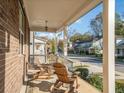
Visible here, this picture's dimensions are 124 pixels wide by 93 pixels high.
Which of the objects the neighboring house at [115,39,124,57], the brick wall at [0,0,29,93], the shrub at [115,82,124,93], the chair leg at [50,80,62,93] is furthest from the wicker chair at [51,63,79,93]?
the brick wall at [0,0,29,93]

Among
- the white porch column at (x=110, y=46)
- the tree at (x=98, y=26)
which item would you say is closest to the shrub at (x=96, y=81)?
the tree at (x=98, y=26)

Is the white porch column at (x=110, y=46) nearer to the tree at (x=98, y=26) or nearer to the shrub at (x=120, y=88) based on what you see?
the shrub at (x=120, y=88)

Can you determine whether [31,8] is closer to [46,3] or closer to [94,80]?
[46,3]

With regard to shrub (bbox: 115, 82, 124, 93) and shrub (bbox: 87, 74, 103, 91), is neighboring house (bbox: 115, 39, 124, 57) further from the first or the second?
shrub (bbox: 87, 74, 103, 91)

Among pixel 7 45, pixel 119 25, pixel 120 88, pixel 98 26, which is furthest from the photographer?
pixel 98 26

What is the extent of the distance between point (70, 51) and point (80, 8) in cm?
612

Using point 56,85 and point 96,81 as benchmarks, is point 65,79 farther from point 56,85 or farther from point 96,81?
point 96,81

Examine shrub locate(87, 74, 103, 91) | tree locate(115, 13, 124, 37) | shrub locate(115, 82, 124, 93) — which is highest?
tree locate(115, 13, 124, 37)

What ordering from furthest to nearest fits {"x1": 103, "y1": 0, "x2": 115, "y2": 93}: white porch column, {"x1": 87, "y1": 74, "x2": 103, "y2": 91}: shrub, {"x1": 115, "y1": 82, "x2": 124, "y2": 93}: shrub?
{"x1": 87, "y1": 74, "x2": 103, "y2": 91}: shrub
{"x1": 115, "y1": 82, "x2": 124, "y2": 93}: shrub
{"x1": 103, "y1": 0, "x2": 115, "y2": 93}: white porch column

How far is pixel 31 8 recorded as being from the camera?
25.4 ft

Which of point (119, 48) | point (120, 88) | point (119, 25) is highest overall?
point (119, 25)

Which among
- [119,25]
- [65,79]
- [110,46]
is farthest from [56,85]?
[110,46]

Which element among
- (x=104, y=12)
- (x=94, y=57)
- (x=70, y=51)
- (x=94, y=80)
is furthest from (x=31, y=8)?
(x=70, y=51)

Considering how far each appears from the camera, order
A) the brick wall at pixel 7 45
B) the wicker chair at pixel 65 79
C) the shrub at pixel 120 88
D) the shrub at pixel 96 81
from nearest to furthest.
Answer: the brick wall at pixel 7 45, the shrub at pixel 120 88, the wicker chair at pixel 65 79, the shrub at pixel 96 81
